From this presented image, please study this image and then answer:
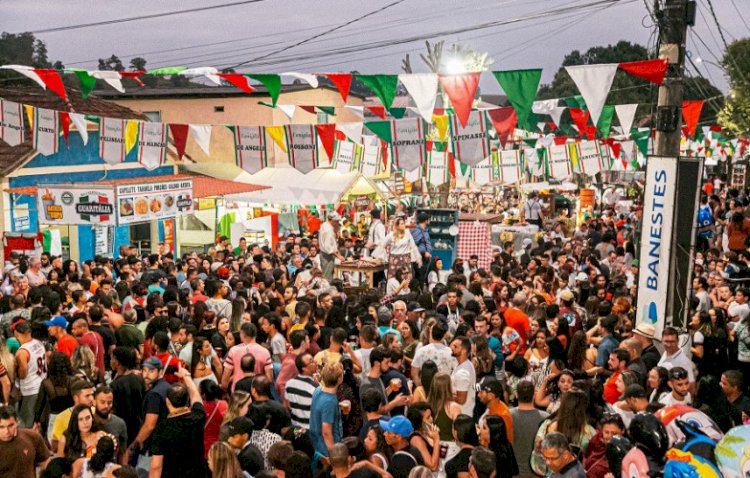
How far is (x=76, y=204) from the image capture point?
15633mm

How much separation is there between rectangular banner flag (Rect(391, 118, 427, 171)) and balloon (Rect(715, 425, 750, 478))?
10.2 m

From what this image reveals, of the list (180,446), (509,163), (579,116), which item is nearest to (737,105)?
(509,163)

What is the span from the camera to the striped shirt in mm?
7008

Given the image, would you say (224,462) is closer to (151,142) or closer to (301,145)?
(301,145)

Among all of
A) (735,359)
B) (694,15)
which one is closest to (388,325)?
(735,359)

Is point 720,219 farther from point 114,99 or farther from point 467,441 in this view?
point 114,99

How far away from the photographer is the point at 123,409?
714 cm

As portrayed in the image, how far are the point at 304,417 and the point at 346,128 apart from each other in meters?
9.47

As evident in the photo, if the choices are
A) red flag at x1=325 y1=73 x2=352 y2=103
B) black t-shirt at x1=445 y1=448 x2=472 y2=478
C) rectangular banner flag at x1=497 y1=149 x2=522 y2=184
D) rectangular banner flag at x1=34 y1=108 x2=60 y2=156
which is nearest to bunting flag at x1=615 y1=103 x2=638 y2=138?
red flag at x1=325 y1=73 x2=352 y2=103

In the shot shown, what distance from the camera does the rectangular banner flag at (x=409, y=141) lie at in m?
15.0

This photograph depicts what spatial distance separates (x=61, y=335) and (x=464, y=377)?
4.01m

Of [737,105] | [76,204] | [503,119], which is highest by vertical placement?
[737,105]

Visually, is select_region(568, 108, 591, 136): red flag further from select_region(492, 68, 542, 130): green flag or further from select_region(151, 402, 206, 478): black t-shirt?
select_region(151, 402, 206, 478): black t-shirt

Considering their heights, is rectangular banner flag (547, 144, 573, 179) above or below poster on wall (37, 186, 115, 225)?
above
